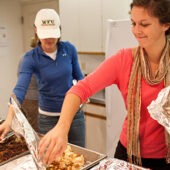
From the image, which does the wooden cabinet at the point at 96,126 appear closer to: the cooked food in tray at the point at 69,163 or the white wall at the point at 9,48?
the cooked food in tray at the point at 69,163

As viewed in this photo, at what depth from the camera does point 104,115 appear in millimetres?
2879

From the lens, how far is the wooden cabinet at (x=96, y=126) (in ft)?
9.54

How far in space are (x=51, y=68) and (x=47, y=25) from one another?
1.07ft

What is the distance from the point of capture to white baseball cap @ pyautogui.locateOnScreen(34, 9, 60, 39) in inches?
68.6

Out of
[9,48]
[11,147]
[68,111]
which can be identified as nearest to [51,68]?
[11,147]

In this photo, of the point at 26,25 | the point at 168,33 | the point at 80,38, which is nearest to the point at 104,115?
the point at 80,38

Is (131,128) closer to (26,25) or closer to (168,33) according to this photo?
(168,33)

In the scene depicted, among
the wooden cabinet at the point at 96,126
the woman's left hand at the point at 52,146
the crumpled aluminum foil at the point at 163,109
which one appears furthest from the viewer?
the wooden cabinet at the point at 96,126

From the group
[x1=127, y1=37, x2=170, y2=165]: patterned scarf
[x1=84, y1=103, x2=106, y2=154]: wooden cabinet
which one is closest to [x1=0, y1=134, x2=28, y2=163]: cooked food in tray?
[x1=127, y1=37, x2=170, y2=165]: patterned scarf

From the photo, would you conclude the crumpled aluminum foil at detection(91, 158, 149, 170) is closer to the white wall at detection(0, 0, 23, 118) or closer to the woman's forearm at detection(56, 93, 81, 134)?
the woman's forearm at detection(56, 93, 81, 134)

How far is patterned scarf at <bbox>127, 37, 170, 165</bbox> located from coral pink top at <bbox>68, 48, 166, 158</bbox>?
0.08ft

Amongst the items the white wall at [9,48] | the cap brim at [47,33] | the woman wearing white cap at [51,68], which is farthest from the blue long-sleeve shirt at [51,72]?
the white wall at [9,48]

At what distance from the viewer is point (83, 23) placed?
3.11m

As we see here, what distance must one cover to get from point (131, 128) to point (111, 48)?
1.39 meters
